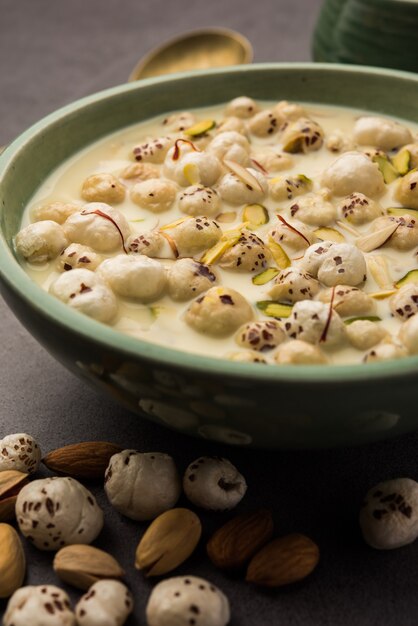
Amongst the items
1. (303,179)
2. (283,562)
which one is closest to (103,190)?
(303,179)

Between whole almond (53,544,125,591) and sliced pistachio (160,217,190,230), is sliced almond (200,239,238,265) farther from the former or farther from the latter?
whole almond (53,544,125,591)

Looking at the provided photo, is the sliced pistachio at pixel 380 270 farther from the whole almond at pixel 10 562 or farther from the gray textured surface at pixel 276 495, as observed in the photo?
the whole almond at pixel 10 562

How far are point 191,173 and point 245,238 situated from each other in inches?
5.1

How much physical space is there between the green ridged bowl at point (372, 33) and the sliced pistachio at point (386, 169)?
1.02 feet

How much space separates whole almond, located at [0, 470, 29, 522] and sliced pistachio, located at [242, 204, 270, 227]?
321 millimetres

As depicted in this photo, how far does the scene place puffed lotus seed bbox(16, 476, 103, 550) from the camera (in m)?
0.76

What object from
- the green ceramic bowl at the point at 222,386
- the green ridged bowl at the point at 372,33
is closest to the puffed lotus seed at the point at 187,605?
the green ceramic bowl at the point at 222,386

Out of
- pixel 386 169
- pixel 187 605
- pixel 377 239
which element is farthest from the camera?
pixel 386 169

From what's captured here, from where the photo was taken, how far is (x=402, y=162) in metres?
1.00

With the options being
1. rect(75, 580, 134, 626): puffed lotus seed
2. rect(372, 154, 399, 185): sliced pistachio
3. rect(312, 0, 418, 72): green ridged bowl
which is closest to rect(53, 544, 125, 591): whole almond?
rect(75, 580, 134, 626): puffed lotus seed

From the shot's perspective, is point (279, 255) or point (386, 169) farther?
point (386, 169)

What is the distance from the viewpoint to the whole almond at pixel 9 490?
0.79m

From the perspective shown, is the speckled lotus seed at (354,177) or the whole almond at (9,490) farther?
the speckled lotus seed at (354,177)

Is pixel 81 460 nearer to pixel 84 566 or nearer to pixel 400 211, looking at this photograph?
pixel 84 566
